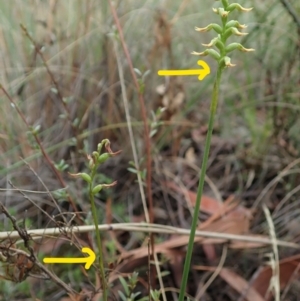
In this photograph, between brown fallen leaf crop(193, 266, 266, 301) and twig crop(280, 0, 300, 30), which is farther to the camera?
twig crop(280, 0, 300, 30)

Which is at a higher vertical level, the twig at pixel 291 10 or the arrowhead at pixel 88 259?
the twig at pixel 291 10

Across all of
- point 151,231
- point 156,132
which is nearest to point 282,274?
point 151,231

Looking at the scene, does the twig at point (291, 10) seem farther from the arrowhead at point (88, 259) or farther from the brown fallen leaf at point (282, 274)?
the arrowhead at point (88, 259)

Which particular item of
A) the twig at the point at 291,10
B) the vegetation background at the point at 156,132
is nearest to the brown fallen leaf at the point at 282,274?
the vegetation background at the point at 156,132

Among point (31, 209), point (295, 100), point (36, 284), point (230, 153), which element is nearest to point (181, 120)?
point (230, 153)

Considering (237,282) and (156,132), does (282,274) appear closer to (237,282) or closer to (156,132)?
(237,282)

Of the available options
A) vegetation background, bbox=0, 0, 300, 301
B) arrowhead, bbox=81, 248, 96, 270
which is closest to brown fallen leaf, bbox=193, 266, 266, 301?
vegetation background, bbox=0, 0, 300, 301

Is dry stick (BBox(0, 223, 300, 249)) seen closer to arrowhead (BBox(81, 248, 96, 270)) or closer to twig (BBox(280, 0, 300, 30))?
arrowhead (BBox(81, 248, 96, 270))

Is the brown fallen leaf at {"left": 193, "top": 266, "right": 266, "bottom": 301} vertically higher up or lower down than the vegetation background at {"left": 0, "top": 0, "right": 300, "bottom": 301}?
lower down

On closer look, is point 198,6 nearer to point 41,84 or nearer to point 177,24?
point 177,24
